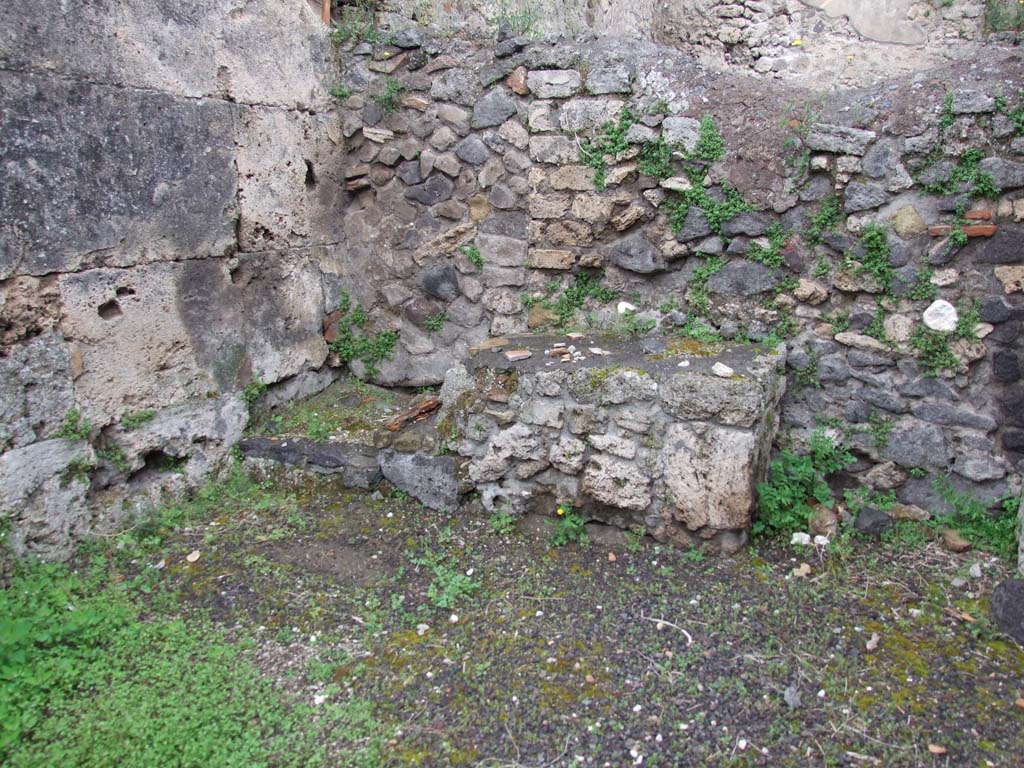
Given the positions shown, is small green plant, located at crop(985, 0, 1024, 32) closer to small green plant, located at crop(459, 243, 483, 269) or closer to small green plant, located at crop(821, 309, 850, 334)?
small green plant, located at crop(821, 309, 850, 334)

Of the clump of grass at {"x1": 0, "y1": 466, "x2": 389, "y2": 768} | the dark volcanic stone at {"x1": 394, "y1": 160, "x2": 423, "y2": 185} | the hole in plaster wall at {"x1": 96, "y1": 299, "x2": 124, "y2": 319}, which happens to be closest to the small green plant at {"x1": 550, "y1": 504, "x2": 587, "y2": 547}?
the clump of grass at {"x1": 0, "y1": 466, "x2": 389, "y2": 768}

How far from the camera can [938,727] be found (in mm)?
2283

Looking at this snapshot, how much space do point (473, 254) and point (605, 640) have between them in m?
2.21

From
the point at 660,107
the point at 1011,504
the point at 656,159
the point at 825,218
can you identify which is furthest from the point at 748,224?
the point at 1011,504

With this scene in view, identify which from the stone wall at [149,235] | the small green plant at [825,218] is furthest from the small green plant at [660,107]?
the stone wall at [149,235]

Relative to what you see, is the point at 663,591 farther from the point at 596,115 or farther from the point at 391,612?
the point at 596,115

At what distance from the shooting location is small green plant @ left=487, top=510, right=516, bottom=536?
3.45 metres

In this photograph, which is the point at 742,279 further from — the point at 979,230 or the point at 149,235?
the point at 149,235

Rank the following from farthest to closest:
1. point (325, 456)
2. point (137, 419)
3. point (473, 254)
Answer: point (473, 254) → point (325, 456) → point (137, 419)

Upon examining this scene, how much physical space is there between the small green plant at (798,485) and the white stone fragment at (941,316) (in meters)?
0.67

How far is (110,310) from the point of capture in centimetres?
335

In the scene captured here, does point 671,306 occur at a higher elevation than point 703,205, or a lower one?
lower

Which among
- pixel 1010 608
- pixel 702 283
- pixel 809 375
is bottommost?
pixel 1010 608

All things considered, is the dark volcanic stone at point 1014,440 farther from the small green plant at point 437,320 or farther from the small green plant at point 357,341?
the small green plant at point 357,341
